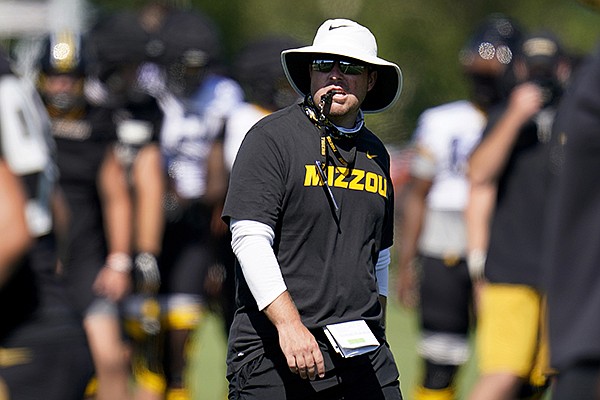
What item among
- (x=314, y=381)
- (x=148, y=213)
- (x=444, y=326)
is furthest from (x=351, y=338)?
(x=148, y=213)

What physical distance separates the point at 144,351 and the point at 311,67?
4.43 meters

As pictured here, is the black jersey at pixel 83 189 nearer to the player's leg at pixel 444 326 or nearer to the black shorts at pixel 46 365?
the player's leg at pixel 444 326

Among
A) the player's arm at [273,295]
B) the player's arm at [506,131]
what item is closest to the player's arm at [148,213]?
the player's arm at [506,131]

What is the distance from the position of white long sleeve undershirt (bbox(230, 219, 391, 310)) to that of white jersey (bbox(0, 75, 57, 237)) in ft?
2.31

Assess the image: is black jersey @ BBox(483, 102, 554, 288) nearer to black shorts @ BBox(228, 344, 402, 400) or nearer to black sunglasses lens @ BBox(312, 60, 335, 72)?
black shorts @ BBox(228, 344, 402, 400)

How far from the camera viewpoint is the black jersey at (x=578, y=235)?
3.04 meters

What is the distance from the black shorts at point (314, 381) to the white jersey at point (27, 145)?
0.99 metres

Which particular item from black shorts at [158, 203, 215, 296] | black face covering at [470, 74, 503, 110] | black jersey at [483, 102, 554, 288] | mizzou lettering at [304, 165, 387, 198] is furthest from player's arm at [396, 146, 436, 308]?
→ mizzou lettering at [304, 165, 387, 198]

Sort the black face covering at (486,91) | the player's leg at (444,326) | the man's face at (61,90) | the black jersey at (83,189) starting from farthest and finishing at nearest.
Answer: the black face covering at (486,91)
the player's leg at (444,326)
the black jersey at (83,189)
the man's face at (61,90)

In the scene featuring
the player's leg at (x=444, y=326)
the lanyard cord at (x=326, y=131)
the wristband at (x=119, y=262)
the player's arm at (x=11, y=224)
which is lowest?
the player's leg at (x=444, y=326)

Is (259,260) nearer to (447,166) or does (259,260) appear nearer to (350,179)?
(350,179)

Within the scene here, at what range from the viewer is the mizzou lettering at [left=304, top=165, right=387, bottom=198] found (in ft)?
16.8

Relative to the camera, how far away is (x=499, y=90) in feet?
30.2

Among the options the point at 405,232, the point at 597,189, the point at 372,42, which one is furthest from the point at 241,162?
the point at 405,232
